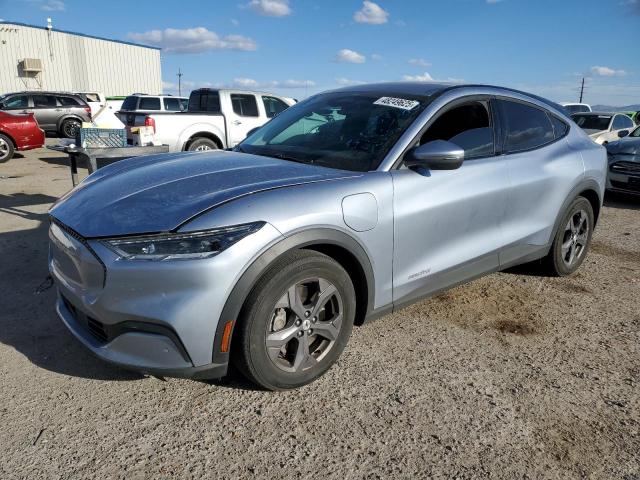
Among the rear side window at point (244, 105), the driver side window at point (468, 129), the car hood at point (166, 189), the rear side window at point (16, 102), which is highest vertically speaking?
the rear side window at point (16, 102)

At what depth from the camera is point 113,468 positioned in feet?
6.97

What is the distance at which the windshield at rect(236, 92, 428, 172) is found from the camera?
10.0ft

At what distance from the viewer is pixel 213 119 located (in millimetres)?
9977

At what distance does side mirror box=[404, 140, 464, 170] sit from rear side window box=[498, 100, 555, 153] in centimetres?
94

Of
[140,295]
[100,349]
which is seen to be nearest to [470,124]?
[140,295]

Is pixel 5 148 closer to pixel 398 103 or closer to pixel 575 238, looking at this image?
pixel 398 103

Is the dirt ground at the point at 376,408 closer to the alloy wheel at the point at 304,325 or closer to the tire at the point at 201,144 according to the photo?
the alloy wheel at the point at 304,325

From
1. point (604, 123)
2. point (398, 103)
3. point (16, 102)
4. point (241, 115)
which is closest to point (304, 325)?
point (398, 103)

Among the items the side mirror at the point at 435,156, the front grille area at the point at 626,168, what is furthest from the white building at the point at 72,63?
the side mirror at the point at 435,156

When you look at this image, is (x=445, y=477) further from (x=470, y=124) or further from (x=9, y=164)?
(x=9, y=164)

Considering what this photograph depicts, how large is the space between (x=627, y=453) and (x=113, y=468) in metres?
2.31

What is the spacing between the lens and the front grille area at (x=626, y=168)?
825cm

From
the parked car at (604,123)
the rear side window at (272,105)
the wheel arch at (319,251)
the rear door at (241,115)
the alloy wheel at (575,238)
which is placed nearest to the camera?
the wheel arch at (319,251)

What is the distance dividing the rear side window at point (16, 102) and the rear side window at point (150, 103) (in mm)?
4113
